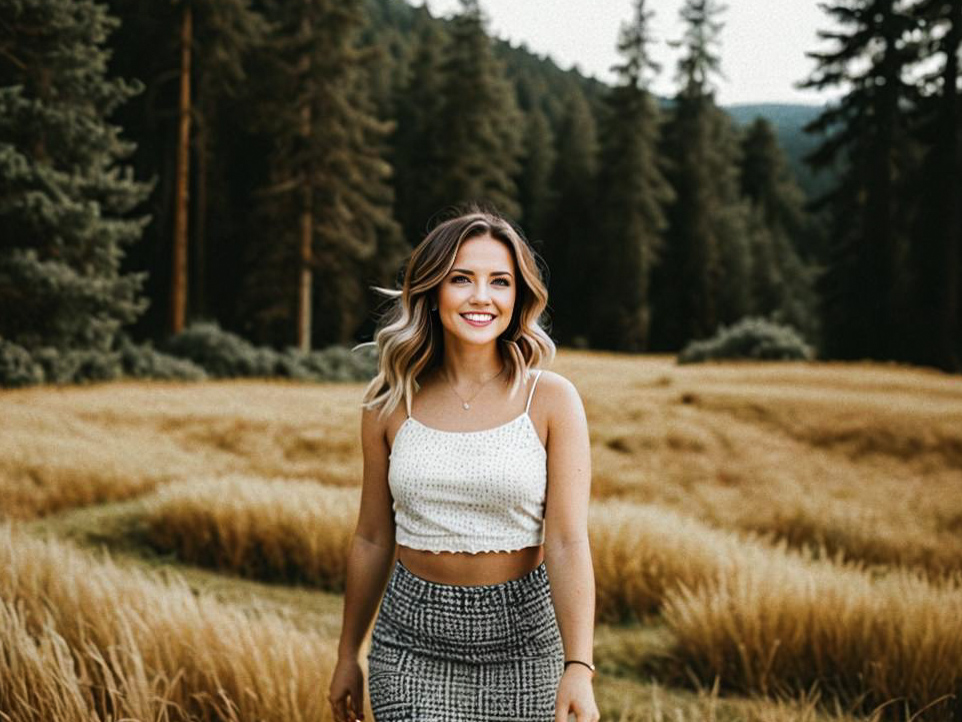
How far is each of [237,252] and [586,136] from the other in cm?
1539

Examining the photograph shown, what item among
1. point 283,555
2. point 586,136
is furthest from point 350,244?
point 586,136

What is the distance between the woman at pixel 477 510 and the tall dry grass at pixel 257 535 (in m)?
2.92

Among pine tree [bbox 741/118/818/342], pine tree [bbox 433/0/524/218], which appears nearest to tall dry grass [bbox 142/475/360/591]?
pine tree [bbox 433/0/524/218]

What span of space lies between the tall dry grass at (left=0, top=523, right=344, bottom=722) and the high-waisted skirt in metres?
0.84

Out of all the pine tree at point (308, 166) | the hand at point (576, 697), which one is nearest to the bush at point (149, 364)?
the hand at point (576, 697)

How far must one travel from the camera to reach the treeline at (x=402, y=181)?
5004 millimetres

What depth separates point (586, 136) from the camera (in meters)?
26.1

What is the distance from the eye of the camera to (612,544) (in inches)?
180

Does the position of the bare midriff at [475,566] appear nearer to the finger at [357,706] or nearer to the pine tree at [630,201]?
the finger at [357,706]

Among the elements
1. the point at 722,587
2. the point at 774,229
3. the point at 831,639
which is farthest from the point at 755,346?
the point at 774,229

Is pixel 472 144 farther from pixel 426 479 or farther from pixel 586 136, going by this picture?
pixel 426 479

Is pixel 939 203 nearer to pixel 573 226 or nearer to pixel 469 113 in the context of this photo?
pixel 469 113

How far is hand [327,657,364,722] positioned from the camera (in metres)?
1.88

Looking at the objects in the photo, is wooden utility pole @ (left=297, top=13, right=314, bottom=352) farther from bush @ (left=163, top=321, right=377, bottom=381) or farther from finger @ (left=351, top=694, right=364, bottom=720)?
finger @ (left=351, top=694, right=364, bottom=720)
